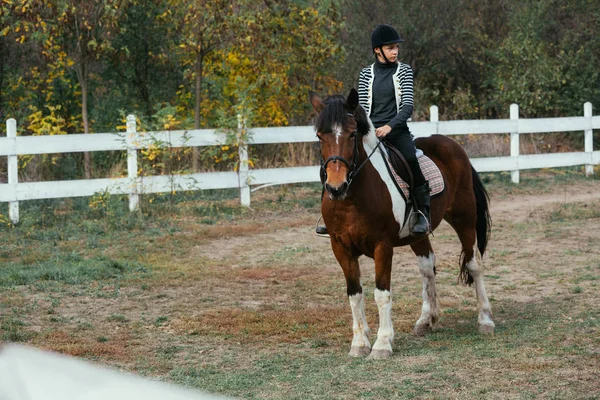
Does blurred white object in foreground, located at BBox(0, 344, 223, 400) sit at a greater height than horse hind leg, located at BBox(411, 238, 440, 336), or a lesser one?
greater

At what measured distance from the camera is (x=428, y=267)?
7566 millimetres

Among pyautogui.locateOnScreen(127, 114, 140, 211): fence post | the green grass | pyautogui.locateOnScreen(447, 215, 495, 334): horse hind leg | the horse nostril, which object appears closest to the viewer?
the horse nostril

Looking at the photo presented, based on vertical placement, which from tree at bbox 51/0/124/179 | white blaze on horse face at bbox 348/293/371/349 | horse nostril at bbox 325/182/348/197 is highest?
tree at bbox 51/0/124/179

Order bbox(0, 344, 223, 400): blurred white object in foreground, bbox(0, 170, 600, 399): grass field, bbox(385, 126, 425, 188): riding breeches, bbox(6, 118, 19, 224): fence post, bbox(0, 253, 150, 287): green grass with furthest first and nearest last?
bbox(6, 118, 19, 224): fence post → bbox(0, 253, 150, 287): green grass → bbox(385, 126, 425, 188): riding breeches → bbox(0, 170, 600, 399): grass field → bbox(0, 344, 223, 400): blurred white object in foreground

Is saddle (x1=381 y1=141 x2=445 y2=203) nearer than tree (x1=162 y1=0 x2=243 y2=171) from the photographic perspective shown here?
Yes

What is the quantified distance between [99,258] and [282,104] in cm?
895

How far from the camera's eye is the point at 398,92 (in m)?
6.86

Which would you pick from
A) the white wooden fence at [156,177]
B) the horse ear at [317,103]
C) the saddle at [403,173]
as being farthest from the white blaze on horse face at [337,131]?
the white wooden fence at [156,177]

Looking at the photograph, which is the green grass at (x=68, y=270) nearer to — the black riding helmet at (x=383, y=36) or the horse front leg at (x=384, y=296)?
the horse front leg at (x=384, y=296)

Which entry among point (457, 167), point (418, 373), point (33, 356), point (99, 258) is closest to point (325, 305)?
point (457, 167)

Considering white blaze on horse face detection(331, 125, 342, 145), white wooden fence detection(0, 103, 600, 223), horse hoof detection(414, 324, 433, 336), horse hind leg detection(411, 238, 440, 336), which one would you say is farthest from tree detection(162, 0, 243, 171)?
white blaze on horse face detection(331, 125, 342, 145)

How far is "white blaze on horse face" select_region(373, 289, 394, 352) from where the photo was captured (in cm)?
652

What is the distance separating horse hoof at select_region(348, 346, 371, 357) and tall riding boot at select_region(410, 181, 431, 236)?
1.02m

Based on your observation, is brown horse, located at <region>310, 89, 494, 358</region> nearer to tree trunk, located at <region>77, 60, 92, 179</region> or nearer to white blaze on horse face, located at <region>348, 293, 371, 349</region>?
white blaze on horse face, located at <region>348, 293, 371, 349</region>
